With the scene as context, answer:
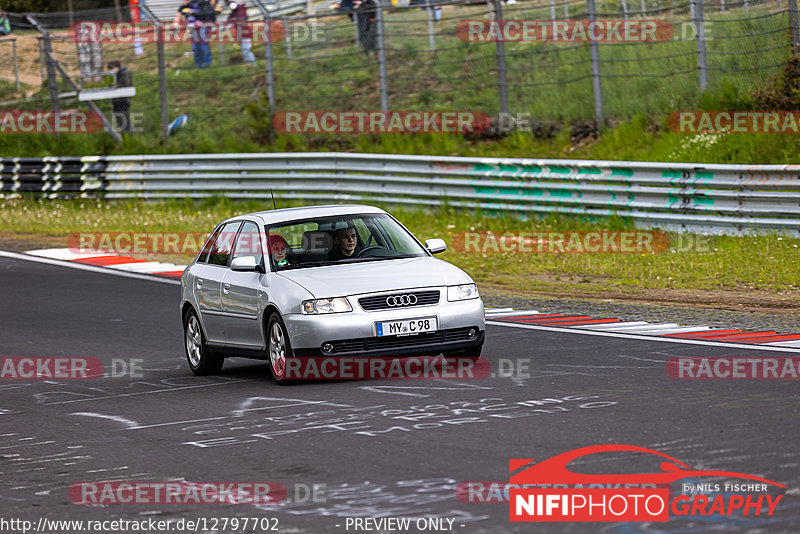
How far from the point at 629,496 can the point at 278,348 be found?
4.94 m

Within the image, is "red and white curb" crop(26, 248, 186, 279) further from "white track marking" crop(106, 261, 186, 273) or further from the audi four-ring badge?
the audi four-ring badge

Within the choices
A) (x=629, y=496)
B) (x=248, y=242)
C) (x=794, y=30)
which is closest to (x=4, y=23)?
(x=794, y=30)

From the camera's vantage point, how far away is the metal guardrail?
1753cm

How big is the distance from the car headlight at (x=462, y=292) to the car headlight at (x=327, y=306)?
32.7 inches

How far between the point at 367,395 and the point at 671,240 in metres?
9.78

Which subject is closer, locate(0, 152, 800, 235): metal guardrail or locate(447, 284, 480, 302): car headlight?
locate(447, 284, 480, 302): car headlight

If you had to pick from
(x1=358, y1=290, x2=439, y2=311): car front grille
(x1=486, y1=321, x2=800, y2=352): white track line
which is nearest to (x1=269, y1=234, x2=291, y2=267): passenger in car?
(x1=358, y1=290, x2=439, y2=311): car front grille

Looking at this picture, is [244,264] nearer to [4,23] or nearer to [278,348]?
[278,348]

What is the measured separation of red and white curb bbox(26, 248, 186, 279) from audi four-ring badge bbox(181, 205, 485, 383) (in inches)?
316

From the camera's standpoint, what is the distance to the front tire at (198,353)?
11742 millimetres

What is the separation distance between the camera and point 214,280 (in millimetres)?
11594

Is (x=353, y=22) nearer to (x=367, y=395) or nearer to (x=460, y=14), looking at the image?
(x=460, y=14)

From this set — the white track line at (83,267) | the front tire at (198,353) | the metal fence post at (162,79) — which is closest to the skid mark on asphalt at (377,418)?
the front tire at (198,353)

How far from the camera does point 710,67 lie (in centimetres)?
2205
